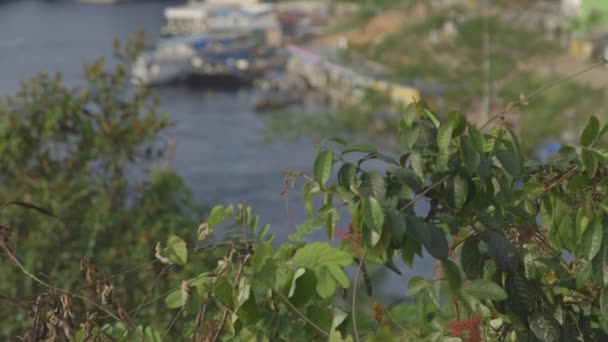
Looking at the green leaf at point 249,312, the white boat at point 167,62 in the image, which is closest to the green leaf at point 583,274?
the green leaf at point 249,312

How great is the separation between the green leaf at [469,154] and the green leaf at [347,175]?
12 centimetres

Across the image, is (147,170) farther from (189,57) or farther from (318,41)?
(318,41)

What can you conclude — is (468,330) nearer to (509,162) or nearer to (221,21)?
(509,162)

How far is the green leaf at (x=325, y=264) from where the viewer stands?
3.44ft

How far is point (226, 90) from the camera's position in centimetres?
2388

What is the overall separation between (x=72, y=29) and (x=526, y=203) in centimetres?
2853

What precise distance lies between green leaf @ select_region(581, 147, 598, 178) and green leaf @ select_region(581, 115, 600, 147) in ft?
0.04

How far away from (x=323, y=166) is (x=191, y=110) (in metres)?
19.1

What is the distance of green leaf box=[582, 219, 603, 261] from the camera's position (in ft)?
3.53

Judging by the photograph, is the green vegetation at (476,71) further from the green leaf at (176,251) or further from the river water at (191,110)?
→ the green leaf at (176,251)

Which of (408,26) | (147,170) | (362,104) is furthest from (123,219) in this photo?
(408,26)

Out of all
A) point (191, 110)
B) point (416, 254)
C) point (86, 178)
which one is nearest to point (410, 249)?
point (416, 254)

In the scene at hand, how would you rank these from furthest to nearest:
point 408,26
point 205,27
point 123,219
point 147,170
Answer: point 205,27, point 408,26, point 147,170, point 123,219

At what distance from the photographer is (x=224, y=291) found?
106 cm
